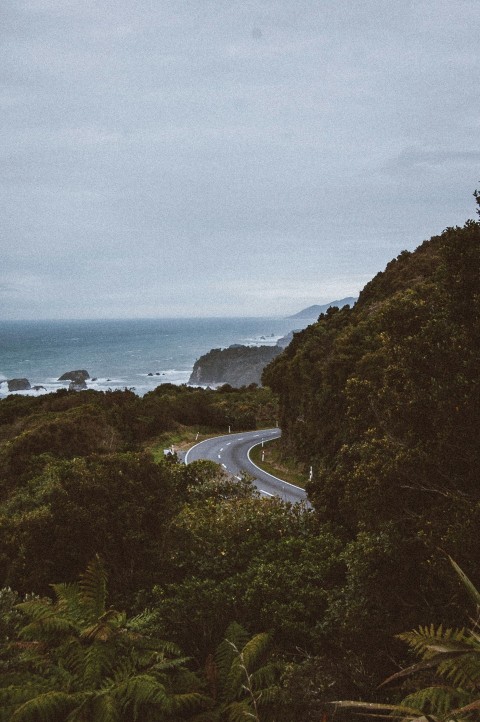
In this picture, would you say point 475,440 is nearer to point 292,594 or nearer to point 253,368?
point 292,594

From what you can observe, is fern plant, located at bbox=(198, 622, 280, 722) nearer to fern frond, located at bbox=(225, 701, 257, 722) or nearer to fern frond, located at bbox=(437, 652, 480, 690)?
fern frond, located at bbox=(225, 701, 257, 722)

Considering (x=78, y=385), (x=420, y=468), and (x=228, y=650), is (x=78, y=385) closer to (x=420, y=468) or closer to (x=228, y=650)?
(x=228, y=650)

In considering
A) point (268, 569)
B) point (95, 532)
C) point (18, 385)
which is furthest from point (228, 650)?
point (18, 385)

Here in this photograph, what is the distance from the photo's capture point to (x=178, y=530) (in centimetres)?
1008

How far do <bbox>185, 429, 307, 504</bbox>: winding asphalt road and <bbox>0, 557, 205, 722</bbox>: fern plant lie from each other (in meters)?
12.9

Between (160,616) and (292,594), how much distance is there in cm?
226

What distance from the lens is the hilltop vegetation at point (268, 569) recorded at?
226 inches

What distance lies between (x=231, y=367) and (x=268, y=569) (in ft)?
309

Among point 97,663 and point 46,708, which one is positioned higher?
point 46,708

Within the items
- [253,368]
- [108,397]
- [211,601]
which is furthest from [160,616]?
[253,368]

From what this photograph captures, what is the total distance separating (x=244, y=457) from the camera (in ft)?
103

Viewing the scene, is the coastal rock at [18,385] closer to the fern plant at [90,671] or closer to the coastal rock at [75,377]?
the coastal rock at [75,377]

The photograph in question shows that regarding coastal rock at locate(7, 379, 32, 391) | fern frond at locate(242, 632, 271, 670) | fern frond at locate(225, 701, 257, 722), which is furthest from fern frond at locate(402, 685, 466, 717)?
coastal rock at locate(7, 379, 32, 391)

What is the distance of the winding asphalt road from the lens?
2400 centimetres
